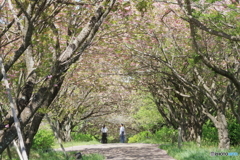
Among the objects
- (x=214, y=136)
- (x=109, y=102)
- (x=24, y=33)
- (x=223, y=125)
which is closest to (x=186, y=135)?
(x=214, y=136)

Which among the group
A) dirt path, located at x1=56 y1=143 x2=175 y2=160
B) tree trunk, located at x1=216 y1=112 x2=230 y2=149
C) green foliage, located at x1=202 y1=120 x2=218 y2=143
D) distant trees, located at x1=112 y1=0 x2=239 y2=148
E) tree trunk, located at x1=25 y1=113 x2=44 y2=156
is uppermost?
distant trees, located at x1=112 y1=0 x2=239 y2=148

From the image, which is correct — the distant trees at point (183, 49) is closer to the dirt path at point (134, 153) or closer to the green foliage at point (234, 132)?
the dirt path at point (134, 153)

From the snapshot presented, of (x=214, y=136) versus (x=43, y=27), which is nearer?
(x=43, y=27)

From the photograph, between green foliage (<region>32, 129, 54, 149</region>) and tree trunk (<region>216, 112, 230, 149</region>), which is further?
green foliage (<region>32, 129, 54, 149</region>)

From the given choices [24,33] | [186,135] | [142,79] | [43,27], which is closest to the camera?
[24,33]

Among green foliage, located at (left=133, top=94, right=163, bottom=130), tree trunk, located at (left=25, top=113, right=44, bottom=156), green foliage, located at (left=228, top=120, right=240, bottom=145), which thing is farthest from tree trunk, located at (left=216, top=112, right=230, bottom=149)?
green foliage, located at (left=133, top=94, right=163, bottom=130)

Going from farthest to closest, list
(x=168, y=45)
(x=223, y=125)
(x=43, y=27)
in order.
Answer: (x=168, y=45)
(x=223, y=125)
(x=43, y=27)

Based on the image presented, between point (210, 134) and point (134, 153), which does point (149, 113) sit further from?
point (134, 153)

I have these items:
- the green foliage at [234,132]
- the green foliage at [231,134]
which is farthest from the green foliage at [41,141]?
the green foliage at [234,132]

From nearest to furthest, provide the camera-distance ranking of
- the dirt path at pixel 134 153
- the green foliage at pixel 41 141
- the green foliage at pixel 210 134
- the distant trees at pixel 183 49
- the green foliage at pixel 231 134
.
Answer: the distant trees at pixel 183 49 < the dirt path at pixel 134 153 < the green foliage at pixel 41 141 < the green foliage at pixel 231 134 < the green foliage at pixel 210 134

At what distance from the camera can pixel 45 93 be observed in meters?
5.53

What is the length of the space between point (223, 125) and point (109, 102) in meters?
13.9

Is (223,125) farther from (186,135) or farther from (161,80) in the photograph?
(186,135)

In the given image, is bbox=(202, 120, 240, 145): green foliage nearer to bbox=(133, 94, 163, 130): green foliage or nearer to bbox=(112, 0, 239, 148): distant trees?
bbox=(112, 0, 239, 148): distant trees
